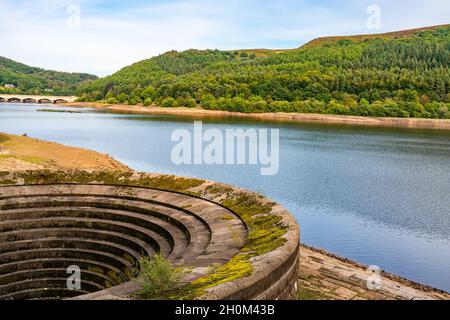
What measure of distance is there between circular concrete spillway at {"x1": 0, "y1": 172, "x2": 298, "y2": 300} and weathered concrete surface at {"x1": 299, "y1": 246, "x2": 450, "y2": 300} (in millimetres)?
3521

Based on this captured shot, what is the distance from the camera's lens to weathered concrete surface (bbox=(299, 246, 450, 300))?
15.7 metres

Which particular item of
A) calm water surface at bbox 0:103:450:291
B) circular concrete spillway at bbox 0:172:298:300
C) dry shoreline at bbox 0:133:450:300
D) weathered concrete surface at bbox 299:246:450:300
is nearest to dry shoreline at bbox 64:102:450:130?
calm water surface at bbox 0:103:450:291

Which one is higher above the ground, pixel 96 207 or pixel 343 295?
pixel 96 207

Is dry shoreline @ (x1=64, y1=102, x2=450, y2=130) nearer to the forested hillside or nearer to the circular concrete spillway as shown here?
the forested hillside

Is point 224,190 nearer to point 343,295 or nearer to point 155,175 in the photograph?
point 155,175

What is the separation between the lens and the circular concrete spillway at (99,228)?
1454cm

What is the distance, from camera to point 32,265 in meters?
16.7

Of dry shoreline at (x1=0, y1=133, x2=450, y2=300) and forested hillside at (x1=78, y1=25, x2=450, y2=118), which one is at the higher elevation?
forested hillside at (x1=78, y1=25, x2=450, y2=118)

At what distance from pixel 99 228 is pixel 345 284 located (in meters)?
9.47

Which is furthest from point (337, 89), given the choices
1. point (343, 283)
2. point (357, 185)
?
point (343, 283)

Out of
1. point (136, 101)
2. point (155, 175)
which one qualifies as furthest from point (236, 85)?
point (155, 175)

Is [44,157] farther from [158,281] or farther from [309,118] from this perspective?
[309,118]

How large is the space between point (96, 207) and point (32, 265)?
3.11 m

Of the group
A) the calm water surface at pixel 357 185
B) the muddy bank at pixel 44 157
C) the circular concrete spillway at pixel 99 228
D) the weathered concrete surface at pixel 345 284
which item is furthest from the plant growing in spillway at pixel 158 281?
the muddy bank at pixel 44 157
